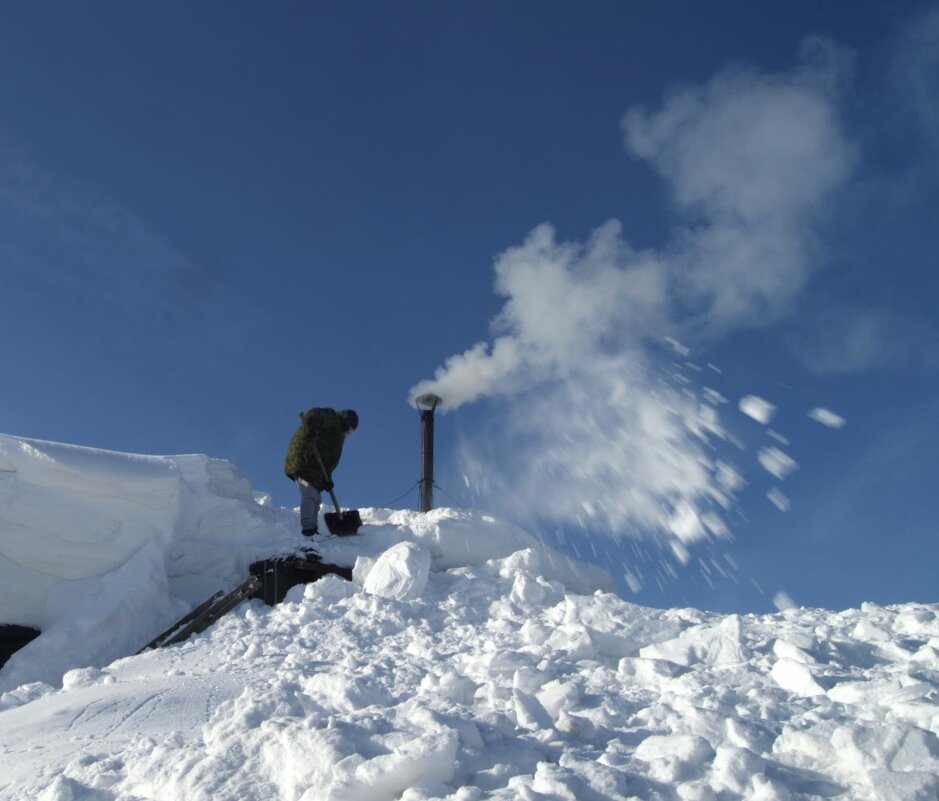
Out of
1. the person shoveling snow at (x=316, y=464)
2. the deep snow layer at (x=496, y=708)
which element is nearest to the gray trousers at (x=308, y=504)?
the person shoveling snow at (x=316, y=464)

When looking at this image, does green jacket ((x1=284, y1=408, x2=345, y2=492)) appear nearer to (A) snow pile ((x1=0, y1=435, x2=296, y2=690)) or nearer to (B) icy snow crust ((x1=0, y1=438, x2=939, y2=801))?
(A) snow pile ((x1=0, y1=435, x2=296, y2=690))

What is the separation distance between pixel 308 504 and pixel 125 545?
211cm

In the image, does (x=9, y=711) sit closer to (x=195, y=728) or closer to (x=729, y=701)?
(x=195, y=728)

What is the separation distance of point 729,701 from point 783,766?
1031mm

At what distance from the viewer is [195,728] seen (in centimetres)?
451

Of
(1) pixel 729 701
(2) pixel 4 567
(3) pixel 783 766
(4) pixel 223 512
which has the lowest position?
(3) pixel 783 766

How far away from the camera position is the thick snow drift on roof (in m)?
7.69

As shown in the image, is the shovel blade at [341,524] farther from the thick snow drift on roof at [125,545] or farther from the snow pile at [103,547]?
the snow pile at [103,547]

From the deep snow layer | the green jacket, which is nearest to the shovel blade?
the green jacket

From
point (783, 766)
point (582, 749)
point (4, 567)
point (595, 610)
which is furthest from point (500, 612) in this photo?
point (4, 567)

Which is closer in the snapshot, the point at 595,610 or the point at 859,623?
the point at 859,623

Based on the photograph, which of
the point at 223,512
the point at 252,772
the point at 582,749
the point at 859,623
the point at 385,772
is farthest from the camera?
the point at 223,512

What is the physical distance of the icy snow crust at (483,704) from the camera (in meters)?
3.44

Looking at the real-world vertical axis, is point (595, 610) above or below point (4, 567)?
below
